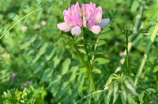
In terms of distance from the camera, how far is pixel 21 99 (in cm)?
122

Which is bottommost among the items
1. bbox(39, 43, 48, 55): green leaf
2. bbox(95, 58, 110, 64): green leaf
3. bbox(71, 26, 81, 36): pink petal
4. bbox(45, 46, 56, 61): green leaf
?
bbox(95, 58, 110, 64): green leaf

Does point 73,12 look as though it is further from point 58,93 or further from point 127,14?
point 127,14

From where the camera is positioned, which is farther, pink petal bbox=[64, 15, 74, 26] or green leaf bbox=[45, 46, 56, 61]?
green leaf bbox=[45, 46, 56, 61]

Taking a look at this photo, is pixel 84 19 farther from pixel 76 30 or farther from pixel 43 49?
pixel 43 49

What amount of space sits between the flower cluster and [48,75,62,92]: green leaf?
515 mm

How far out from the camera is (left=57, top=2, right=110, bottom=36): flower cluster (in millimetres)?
1001

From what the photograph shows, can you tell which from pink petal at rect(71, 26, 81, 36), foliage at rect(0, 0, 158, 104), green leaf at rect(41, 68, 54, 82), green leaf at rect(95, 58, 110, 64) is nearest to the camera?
pink petal at rect(71, 26, 81, 36)

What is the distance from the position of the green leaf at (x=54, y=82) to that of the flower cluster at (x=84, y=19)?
52cm

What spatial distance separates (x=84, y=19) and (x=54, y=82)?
24.4 inches

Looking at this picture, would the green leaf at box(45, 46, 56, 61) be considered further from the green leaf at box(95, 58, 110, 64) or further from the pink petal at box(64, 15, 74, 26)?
the pink petal at box(64, 15, 74, 26)

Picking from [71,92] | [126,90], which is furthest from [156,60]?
[126,90]

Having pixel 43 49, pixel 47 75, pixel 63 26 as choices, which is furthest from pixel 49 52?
pixel 63 26

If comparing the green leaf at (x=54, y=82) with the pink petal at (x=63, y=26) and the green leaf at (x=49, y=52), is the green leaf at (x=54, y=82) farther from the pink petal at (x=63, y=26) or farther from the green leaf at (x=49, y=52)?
the pink petal at (x=63, y=26)

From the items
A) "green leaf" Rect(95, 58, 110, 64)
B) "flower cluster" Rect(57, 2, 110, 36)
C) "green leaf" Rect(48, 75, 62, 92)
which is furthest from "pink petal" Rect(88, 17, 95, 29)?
"green leaf" Rect(48, 75, 62, 92)
